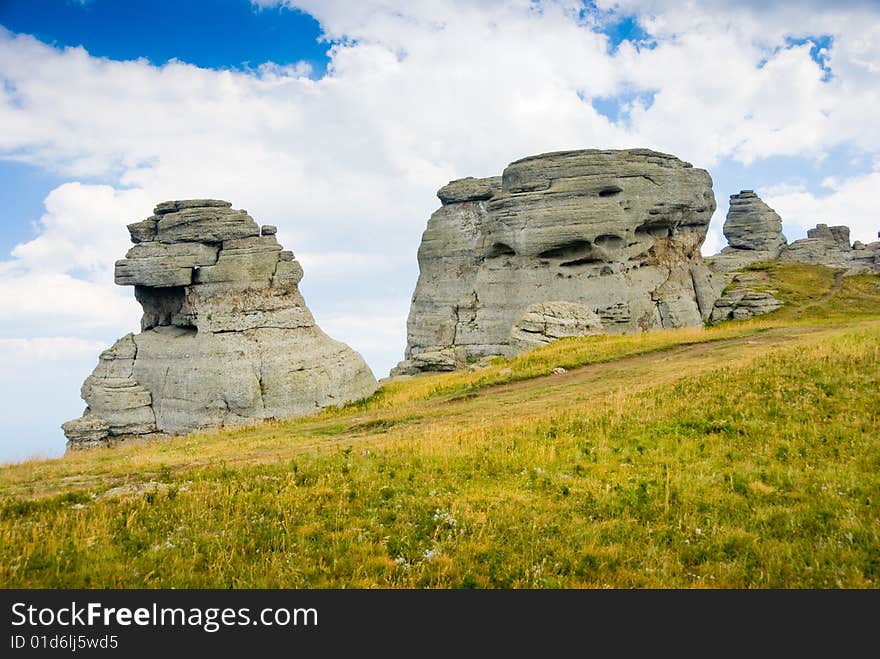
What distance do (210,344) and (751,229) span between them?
84810 millimetres

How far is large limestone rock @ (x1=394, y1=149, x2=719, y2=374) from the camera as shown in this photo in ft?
193

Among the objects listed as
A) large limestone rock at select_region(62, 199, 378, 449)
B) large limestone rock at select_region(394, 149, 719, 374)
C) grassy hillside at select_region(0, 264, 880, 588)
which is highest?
large limestone rock at select_region(394, 149, 719, 374)

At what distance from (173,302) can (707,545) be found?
4082cm

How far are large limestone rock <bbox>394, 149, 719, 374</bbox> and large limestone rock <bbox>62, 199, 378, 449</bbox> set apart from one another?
641 inches

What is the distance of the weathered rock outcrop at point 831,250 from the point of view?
93.1m

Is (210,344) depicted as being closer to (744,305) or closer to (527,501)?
(527,501)

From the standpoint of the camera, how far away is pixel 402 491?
43.7 ft

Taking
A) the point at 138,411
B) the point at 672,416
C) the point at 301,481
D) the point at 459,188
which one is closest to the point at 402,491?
the point at 301,481

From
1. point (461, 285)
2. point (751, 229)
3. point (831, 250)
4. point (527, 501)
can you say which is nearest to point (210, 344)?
point (527, 501)

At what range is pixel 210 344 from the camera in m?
41.5

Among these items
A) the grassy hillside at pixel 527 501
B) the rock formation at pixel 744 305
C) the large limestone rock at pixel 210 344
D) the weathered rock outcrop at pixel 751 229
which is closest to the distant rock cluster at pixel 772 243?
the weathered rock outcrop at pixel 751 229

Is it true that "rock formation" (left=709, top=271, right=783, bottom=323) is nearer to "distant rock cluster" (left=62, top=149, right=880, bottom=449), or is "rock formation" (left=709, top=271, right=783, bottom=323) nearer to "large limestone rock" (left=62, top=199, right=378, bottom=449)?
"distant rock cluster" (left=62, top=149, right=880, bottom=449)

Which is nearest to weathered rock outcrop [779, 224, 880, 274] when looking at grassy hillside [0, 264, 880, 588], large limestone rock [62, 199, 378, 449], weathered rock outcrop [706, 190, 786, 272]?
weathered rock outcrop [706, 190, 786, 272]

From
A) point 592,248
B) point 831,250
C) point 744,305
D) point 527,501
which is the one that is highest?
point 831,250
